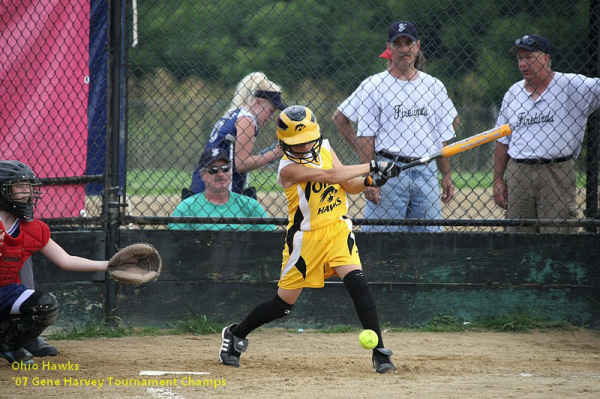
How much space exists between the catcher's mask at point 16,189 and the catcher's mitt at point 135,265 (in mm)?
589

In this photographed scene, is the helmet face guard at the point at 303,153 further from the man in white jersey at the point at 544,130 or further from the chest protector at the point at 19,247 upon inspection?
the man in white jersey at the point at 544,130

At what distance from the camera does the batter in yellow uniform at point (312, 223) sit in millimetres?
4594

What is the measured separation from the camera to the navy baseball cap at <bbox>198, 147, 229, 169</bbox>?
19.7 feet

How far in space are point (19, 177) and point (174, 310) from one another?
176 cm

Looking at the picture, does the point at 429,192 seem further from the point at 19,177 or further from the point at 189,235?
the point at 19,177

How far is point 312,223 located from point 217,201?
5.20 feet

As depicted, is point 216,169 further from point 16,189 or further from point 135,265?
point 16,189

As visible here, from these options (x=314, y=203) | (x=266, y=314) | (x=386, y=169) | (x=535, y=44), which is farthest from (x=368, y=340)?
(x=535, y=44)

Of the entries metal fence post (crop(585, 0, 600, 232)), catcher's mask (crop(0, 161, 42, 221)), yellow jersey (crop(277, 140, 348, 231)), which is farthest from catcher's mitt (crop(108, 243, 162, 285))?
metal fence post (crop(585, 0, 600, 232))

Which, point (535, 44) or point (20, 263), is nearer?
point (20, 263)

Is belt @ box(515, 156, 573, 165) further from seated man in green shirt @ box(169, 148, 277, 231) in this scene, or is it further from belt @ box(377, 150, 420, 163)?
seated man in green shirt @ box(169, 148, 277, 231)

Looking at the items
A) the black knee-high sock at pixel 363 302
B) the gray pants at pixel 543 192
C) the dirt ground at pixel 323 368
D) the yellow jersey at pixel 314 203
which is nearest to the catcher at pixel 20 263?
the dirt ground at pixel 323 368

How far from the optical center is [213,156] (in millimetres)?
6016

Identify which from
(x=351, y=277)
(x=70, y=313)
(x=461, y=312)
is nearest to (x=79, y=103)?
(x=70, y=313)
